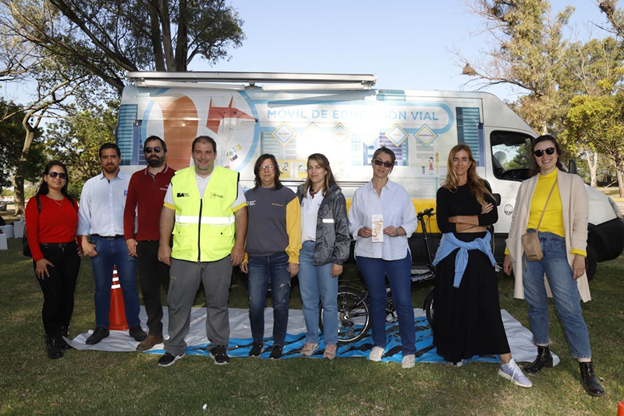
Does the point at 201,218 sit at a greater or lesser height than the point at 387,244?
greater

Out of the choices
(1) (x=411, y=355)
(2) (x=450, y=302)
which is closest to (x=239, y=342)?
(1) (x=411, y=355)

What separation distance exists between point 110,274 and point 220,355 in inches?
61.1

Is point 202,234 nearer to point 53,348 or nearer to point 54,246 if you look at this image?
point 54,246

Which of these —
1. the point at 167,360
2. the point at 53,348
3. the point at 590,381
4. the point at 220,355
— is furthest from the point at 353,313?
the point at 53,348

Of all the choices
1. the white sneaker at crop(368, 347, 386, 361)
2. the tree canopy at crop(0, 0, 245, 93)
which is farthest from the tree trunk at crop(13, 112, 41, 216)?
the white sneaker at crop(368, 347, 386, 361)

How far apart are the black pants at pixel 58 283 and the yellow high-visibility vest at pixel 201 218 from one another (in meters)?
1.24

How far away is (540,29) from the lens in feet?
86.7

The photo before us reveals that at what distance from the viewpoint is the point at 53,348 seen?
448 centimetres

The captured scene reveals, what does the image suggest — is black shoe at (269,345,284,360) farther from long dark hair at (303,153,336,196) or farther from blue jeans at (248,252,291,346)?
long dark hair at (303,153,336,196)

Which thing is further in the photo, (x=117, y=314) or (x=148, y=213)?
(x=117, y=314)

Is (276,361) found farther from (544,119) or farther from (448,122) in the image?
(544,119)

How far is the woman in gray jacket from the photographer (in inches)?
163

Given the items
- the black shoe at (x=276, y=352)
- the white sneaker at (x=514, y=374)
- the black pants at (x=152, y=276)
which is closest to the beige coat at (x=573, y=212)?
the white sneaker at (x=514, y=374)

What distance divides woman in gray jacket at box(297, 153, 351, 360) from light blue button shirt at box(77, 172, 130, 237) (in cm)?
189
